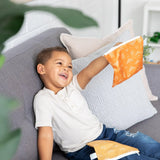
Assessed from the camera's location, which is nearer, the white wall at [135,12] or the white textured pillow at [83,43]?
the white textured pillow at [83,43]

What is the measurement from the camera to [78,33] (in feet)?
9.08

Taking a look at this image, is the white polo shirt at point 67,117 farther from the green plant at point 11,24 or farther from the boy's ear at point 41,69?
the green plant at point 11,24

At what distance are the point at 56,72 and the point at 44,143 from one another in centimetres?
31

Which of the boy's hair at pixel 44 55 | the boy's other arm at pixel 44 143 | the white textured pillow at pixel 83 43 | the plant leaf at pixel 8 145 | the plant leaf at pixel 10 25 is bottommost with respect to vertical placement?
the boy's other arm at pixel 44 143

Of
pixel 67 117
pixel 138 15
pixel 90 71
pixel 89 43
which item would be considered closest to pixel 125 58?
pixel 90 71

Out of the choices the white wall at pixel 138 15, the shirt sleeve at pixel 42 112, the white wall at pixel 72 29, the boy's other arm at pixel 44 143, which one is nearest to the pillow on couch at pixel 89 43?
the white wall at pixel 72 29

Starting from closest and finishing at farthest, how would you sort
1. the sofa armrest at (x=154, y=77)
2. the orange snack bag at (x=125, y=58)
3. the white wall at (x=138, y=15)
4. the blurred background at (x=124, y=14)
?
the orange snack bag at (x=125, y=58) < the sofa armrest at (x=154, y=77) < the blurred background at (x=124, y=14) < the white wall at (x=138, y=15)

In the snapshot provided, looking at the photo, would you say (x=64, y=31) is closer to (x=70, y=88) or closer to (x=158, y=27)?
(x=70, y=88)

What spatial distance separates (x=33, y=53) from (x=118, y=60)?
1.31 feet

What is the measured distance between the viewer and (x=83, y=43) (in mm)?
1757

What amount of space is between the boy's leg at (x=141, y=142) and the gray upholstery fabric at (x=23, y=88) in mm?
426

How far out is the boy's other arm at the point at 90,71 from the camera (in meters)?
1.51

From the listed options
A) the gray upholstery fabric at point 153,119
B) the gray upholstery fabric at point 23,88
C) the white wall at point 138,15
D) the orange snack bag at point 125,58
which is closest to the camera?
the gray upholstery fabric at point 23,88

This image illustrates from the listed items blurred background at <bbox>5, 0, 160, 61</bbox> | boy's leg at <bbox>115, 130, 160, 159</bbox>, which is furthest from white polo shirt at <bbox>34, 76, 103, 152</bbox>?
blurred background at <bbox>5, 0, 160, 61</bbox>
